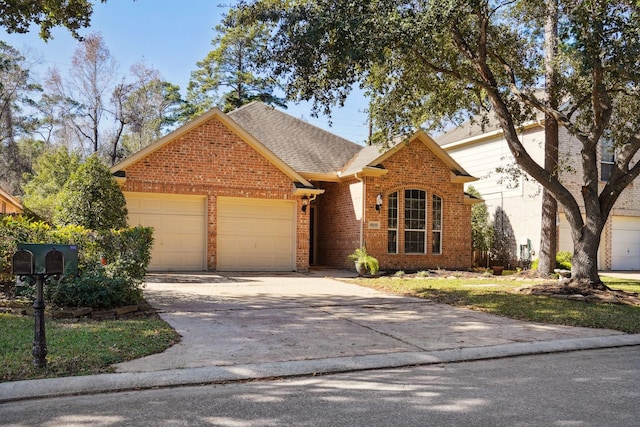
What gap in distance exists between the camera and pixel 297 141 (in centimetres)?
2109

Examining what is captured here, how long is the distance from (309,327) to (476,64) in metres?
7.80

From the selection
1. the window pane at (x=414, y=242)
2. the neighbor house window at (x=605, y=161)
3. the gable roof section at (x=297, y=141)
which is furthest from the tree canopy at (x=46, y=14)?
the neighbor house window at (x=605, y=161)

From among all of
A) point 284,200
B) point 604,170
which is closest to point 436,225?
point 284,200

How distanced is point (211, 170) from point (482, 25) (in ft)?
28.4

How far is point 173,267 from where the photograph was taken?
16.4m

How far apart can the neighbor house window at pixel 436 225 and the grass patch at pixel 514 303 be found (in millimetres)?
3858

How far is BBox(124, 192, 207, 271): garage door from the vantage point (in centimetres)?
1605

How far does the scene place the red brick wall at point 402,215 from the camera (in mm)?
18312

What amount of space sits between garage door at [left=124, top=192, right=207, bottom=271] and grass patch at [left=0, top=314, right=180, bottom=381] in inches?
319

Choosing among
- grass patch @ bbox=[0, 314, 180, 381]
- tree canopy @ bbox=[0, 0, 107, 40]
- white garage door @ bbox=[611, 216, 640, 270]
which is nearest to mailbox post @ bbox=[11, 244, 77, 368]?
grass patch @ bbox=[0, 314, 180, 381]

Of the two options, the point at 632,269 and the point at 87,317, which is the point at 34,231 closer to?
the point at 87,317

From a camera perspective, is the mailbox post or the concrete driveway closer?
the mailbox post

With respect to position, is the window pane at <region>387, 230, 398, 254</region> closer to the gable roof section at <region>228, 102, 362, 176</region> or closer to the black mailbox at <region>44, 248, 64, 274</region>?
the gable roof section at <region>228, 102, 362, 176</region>

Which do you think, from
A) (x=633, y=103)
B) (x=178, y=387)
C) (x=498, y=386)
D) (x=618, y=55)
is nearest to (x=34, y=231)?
(x=178, y=387)
